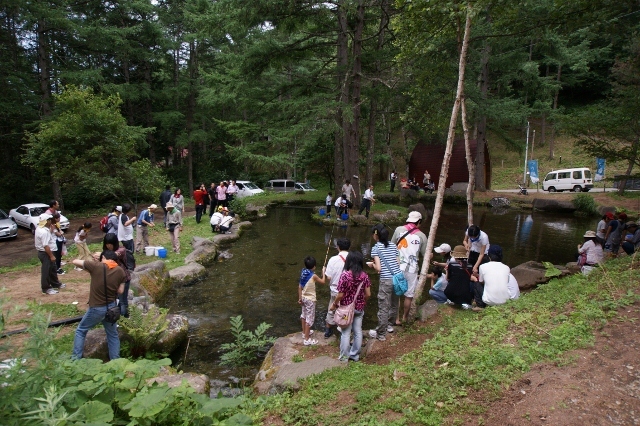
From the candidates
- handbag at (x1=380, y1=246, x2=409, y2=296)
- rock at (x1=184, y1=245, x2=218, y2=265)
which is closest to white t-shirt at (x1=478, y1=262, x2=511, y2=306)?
handbag at (x1=380, y1=246, x2=409, y2=296)

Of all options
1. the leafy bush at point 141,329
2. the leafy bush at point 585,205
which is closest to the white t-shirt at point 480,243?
the leafy bush at point 141,329

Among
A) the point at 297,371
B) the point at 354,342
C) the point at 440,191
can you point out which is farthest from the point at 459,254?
the point at 297,371

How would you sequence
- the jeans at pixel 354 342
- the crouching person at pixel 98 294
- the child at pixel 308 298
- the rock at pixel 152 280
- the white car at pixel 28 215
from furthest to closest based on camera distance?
the white car at pixel 28 215, the rock at pixel 152 280, the child at pixel 308 298, the jeans at pixel 354 342, the crouching person at pixel 98 294

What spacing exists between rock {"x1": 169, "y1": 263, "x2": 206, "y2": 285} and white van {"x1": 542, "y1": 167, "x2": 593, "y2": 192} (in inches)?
993

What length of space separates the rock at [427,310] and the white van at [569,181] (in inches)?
945

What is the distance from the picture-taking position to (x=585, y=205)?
19.3m

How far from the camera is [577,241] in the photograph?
13961mm

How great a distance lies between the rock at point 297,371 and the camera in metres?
4.46

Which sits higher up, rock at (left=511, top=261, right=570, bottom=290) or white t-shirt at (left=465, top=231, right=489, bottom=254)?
white t-shirt at (left=465, top=231, right=489, bottom=254)

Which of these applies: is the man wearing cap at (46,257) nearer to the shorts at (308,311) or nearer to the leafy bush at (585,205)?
the shorts at (308,311)

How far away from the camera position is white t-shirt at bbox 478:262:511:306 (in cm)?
587

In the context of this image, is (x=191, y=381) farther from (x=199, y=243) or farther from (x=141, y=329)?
(x=199, y=243)

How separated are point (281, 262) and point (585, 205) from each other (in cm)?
1672

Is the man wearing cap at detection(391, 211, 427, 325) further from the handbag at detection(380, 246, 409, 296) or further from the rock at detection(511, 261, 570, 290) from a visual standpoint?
the rock at detection(511, 261, 570, 290)
